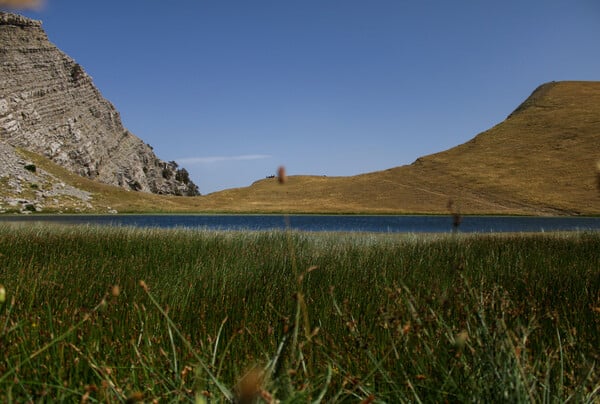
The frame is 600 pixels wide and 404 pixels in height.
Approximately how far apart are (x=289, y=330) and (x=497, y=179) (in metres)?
49.0

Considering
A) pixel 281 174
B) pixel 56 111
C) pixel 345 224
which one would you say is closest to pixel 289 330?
pixel 281 174

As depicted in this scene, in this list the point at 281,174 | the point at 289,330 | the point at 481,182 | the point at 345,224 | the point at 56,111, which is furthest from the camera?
the point at 56,111

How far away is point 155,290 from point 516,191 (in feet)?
144

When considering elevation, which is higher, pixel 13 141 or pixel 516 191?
pixel 13 141

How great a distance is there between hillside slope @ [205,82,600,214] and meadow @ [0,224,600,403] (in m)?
32.6

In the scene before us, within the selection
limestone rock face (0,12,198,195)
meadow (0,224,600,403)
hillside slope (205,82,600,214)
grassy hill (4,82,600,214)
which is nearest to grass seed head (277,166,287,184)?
meadow (0,224,600,403)

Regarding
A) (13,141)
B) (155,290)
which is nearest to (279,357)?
(155,290)

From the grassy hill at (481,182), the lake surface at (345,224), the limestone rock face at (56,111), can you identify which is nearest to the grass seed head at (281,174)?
the lake surface at (345,224)

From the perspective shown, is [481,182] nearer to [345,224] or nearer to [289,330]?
[345,224]

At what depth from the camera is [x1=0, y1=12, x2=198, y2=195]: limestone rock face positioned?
46.3 meters

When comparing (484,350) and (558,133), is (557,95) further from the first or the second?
(484,350)

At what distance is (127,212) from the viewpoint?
38.2m

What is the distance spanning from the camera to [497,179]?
46.5 metres

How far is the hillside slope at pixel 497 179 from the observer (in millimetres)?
42250
